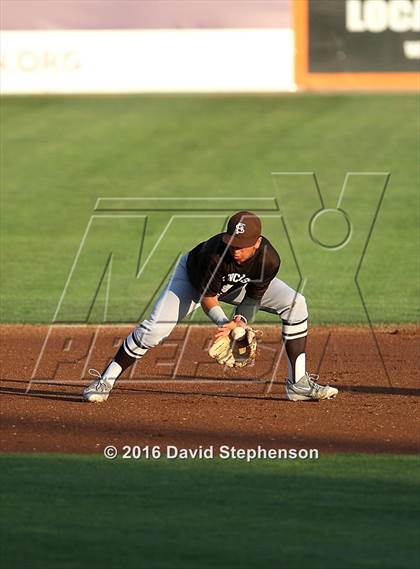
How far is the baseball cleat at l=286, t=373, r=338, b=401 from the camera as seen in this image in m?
11.7

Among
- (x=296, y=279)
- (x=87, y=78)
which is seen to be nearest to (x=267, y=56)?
(x=87, y=78)

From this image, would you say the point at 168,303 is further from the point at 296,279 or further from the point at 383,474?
the point at 296,279

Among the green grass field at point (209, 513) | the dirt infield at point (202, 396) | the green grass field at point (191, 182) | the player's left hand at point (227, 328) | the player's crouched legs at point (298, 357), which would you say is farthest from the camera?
the green grass field at point (191, 182)

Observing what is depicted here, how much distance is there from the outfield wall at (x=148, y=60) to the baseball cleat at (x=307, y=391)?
49.3 ft

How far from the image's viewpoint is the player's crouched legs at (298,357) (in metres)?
11.5

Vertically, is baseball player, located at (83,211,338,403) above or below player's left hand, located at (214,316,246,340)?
above

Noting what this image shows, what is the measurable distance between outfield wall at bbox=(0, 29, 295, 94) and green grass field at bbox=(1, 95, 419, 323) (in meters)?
1.26

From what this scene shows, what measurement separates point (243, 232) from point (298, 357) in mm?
1642

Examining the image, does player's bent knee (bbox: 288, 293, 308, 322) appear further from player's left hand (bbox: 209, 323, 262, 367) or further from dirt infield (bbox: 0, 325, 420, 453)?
dirt infield (bbox: 0, 325, 420, 453)

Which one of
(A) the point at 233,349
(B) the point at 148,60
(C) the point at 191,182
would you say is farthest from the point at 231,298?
(B) the point at 148,60

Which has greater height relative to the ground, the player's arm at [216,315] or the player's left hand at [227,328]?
the player's arm at [216,315]

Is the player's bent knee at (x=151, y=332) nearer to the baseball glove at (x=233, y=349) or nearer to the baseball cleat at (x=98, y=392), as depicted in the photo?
the baseball glove at (x=233, y=349)

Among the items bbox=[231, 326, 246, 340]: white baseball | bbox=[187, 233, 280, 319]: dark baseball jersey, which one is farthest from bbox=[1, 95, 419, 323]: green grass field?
bbox=[231, 326, 246, 340]: white baseball

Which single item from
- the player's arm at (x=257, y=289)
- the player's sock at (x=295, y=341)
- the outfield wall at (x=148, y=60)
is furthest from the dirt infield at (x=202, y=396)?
the outfield wall at (x=148, y=60)
